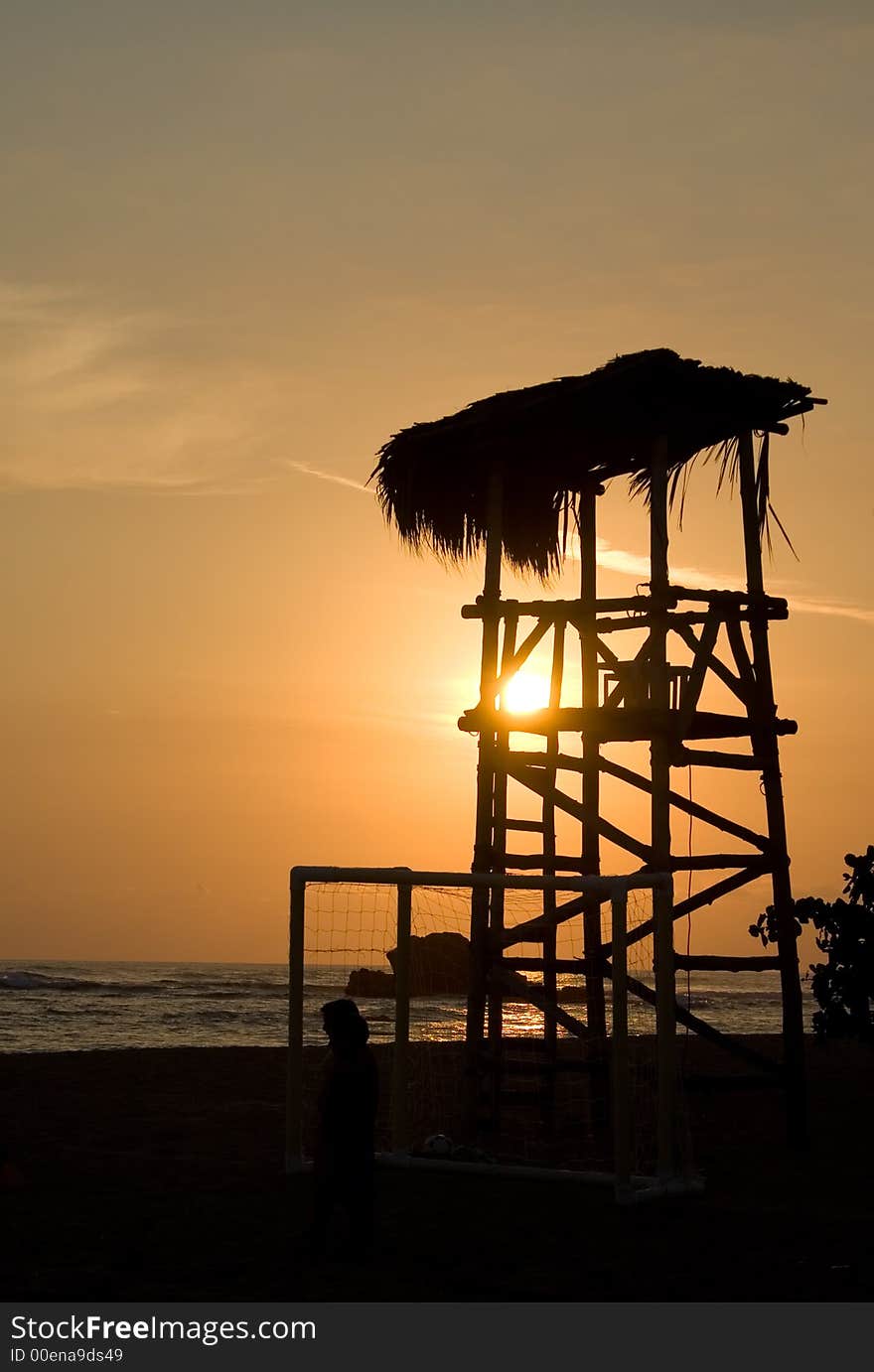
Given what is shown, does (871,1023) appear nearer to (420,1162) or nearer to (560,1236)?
(420,1162)

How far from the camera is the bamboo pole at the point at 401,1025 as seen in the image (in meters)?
15.2

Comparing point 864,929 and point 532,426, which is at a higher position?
point 532,426

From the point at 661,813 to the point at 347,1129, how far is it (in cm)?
571

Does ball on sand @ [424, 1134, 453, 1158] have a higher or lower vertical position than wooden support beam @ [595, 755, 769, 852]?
lower

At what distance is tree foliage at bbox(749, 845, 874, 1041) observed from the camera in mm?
17266

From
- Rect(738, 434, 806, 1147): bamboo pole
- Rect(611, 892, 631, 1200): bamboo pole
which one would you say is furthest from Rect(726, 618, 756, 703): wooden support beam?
Rect(611, 892, 631, 1200): bamboo pole

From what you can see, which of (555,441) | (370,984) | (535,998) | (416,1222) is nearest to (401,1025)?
(535,998)

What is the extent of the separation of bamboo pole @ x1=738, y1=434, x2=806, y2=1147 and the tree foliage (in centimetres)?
72

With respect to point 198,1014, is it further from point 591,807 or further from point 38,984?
point 591,807

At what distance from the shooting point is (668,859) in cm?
1582

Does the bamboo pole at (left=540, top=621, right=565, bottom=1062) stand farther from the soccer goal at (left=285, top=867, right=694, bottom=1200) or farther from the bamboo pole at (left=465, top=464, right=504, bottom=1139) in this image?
the bamboo pole at (left=465, top=464, right=504, bottom=1139)

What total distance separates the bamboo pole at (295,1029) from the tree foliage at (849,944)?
5.20m

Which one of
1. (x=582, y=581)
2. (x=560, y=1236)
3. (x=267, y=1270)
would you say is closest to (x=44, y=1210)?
(x=267, y=1270)

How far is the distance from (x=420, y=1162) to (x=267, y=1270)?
4.85 metres
